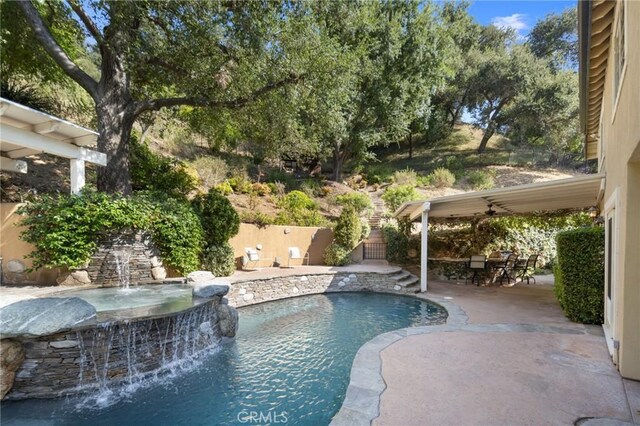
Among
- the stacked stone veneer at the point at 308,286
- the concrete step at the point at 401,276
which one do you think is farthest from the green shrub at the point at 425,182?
the stacked stone veneer at the point at 308,286

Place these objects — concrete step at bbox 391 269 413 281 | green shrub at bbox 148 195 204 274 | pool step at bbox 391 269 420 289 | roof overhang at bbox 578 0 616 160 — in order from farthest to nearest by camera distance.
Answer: concrete step at bbox 391 269 413 281
pool step at bbox 391 269 420 289
green shrub at bbox 148 195 204 274
roof overhang at bbox 578 0 616 160

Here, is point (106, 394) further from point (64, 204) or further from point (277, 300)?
point (277, 300)

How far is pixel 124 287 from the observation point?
784cm

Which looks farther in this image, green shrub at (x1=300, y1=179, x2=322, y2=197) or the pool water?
green shrub at (x1=300, y1=179, x2=322, y2=197)

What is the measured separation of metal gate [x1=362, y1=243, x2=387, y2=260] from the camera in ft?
52.8

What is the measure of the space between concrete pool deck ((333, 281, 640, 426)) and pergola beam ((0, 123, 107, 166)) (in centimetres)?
772

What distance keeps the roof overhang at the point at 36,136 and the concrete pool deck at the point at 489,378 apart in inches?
303

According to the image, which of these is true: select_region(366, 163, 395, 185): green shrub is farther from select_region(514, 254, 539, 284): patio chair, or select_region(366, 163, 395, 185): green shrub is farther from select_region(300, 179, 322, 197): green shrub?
select_region(514, 254, 539, 284): patio chair

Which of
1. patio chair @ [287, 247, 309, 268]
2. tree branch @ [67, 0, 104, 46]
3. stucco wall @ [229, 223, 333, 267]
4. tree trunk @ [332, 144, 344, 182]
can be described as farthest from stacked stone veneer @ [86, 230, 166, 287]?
tree trunk @ [332, 144, 344, 182]

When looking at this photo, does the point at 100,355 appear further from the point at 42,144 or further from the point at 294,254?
the point at 294,254

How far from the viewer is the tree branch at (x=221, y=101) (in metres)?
10.0

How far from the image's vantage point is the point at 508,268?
12805 mm

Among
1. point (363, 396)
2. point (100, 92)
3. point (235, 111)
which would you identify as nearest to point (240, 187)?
point (235, 111)

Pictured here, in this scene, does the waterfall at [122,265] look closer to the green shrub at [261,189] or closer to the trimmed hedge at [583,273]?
the trimmed hedge at [583,273]
